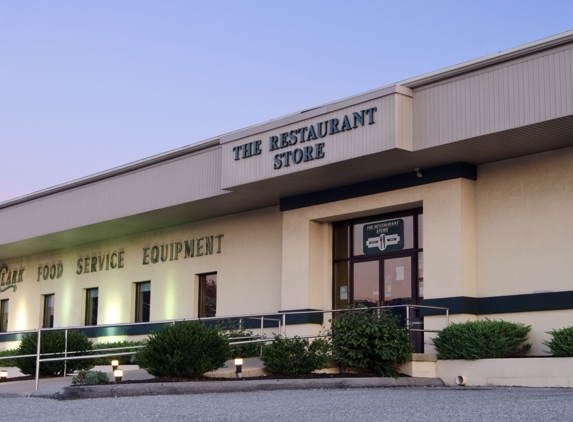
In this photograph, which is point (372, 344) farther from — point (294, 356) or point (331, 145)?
point (331, 145)

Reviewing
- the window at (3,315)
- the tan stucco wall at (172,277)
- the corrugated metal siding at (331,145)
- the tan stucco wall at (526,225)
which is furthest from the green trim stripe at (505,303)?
the window at (3,315)

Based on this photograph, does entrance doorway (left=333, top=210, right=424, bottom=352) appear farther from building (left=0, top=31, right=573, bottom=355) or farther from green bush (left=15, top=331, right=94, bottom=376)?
green bush (left=15, top=331, right=94, bottom=376)

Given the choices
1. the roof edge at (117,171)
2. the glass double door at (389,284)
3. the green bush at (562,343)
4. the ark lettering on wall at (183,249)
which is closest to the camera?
the green bush at (562,343)

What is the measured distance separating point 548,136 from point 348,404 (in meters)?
7.68

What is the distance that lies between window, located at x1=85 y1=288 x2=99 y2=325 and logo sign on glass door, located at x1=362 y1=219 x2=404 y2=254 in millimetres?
13092

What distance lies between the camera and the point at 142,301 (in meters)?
29.3

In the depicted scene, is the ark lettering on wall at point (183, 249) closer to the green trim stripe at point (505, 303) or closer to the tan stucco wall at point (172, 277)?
the tan stucco wall at point (172, 277)

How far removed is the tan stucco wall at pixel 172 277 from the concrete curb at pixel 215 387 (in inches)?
296

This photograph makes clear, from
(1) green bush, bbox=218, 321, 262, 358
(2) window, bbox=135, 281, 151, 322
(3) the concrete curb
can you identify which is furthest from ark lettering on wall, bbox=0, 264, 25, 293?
(3) the concrete curb

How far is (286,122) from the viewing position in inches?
815

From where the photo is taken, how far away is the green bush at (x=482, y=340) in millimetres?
17281

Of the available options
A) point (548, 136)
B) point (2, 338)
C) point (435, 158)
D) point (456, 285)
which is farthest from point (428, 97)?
point (2, 338)

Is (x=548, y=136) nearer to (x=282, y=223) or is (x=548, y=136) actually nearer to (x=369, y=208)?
(x=369, y=208)

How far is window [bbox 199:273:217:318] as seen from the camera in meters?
26.7
